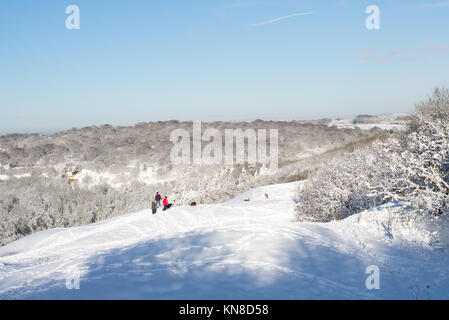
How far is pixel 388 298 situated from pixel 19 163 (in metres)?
85.6

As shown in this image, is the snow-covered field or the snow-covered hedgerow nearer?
the snow-covered field

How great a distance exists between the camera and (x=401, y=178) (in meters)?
9.95

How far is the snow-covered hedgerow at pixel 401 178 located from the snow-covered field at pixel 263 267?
41.1 inches

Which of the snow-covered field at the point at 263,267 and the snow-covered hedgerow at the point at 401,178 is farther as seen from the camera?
the snow-covered hedgerow at the point at 401,178

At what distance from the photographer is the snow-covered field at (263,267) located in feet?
17.5

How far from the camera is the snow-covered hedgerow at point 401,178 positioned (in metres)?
9.78

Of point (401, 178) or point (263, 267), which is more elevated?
point (401, 178)

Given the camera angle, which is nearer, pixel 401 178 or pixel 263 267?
pixel 263 267

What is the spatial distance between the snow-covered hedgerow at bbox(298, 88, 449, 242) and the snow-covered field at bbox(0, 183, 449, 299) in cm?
105

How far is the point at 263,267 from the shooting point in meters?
6.34

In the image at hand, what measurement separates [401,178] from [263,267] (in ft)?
22.0

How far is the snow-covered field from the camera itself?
5.32 meters

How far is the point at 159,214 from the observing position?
2025 centimetres
